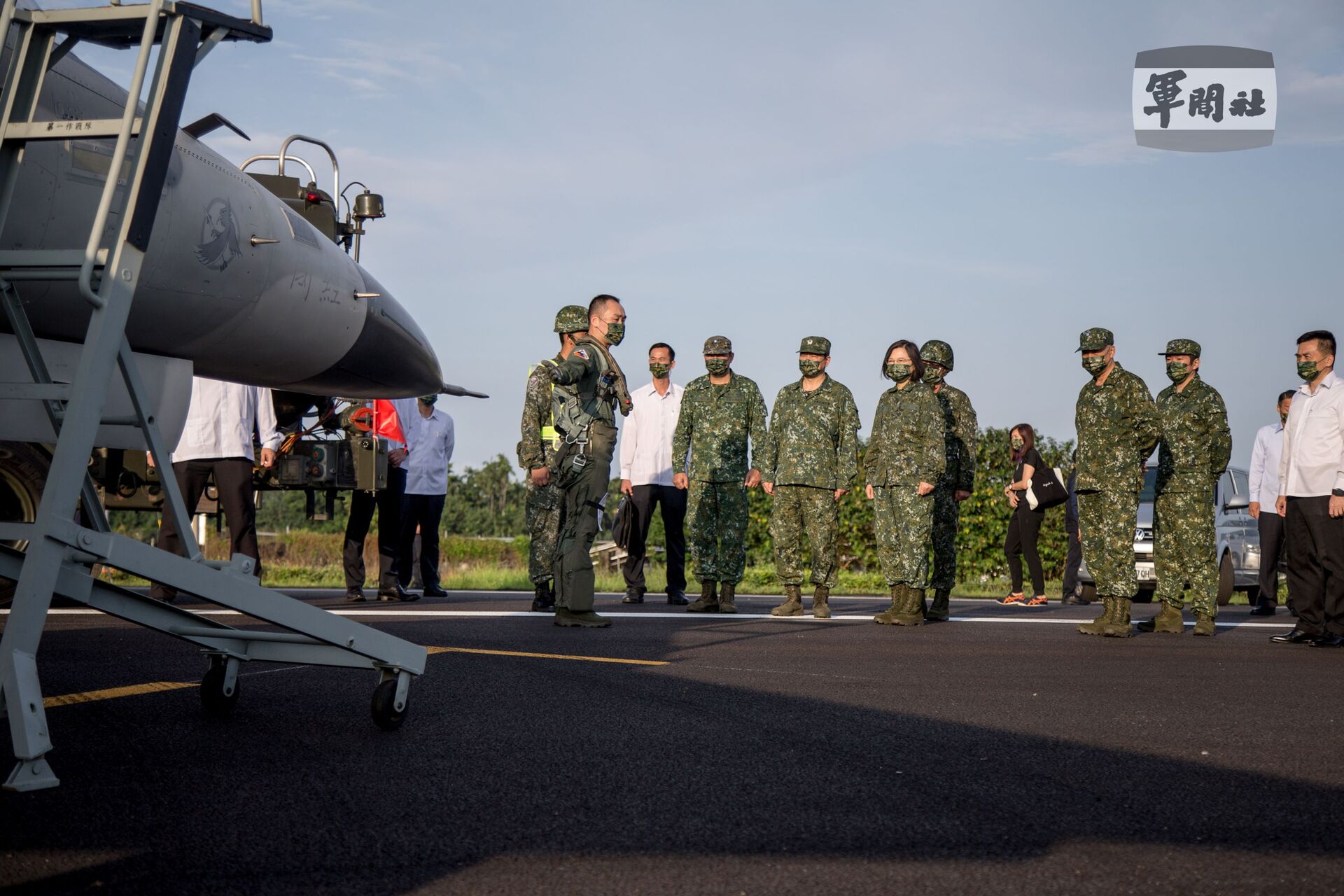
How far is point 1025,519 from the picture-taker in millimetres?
13172

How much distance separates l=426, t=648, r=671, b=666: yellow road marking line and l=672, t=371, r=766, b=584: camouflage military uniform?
4067 mm

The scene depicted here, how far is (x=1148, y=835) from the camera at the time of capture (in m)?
2.97

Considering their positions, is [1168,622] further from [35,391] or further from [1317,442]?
[35,391]

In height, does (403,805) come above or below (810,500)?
below

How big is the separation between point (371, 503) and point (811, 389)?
13.5ft

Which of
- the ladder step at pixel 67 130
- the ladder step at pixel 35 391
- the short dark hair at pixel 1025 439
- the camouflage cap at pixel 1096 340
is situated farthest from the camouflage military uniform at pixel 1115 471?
the ladder step at pixel 35 391

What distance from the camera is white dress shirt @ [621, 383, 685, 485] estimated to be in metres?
11.2

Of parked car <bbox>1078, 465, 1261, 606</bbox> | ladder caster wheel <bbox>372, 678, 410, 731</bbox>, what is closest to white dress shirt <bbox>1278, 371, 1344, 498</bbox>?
parked car <bbox>1078, 465, 1261, 606</bbox>

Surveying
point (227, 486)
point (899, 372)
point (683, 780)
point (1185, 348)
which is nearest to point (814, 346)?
point (899, 372)

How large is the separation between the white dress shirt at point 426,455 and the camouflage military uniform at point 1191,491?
6.40 meters

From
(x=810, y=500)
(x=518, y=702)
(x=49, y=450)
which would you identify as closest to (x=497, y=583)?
(x=810, y=500)

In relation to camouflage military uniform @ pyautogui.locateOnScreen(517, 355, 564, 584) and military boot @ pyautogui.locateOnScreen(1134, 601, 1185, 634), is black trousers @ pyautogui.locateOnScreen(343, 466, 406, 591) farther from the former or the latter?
military boot @ pyautogui.locateOnScreen(1134, 601, 1185, 634)

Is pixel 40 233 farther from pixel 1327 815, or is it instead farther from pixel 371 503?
pixel 371 503

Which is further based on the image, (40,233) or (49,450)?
(49,450)
